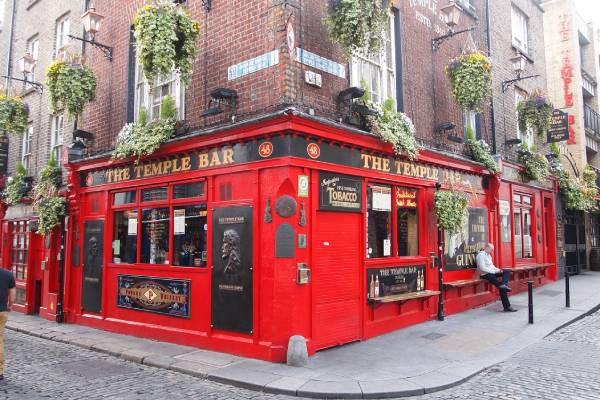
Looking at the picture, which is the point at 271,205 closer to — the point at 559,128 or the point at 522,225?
the point at 522,225

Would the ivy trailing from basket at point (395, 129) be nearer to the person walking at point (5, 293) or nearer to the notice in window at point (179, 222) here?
the notice in window at point (179, 222)

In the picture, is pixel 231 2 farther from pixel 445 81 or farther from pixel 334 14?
pixel 445 81

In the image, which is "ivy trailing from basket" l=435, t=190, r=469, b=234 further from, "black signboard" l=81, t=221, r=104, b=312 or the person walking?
the person walking

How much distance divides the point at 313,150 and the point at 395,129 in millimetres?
2293

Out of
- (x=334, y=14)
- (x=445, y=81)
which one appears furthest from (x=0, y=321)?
(x=445, y=81)

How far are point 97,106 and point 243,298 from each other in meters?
7.05

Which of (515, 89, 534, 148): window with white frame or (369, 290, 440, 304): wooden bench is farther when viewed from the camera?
(515, 89, 534, 148): window with white frame

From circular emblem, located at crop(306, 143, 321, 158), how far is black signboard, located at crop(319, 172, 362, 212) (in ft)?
1.15

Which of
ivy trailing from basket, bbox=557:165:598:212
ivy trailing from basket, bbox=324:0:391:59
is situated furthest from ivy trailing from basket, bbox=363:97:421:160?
ivy trailing from basket, bbox=557:165:598:212

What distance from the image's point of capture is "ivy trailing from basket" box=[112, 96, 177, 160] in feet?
31.5

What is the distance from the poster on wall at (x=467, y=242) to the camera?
38.4 feet

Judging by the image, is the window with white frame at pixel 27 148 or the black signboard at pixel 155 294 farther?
the window with white frame at pixel 27 148

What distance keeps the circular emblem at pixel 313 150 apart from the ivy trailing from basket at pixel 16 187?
10770 mm

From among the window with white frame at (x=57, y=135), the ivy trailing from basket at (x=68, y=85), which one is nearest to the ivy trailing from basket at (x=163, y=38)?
the ivy trailing from basket at (x=68, y=85)
